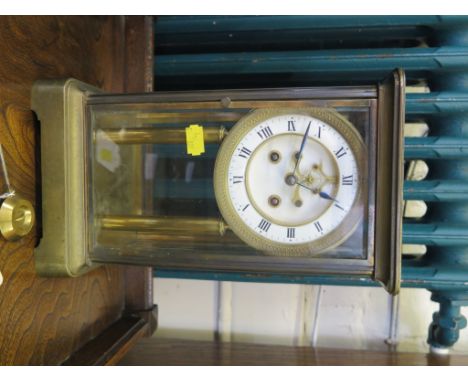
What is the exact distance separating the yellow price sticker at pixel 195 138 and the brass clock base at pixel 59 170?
8.9 inches

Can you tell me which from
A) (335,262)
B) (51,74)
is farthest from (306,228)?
(51,74)

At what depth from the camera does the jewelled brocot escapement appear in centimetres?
67

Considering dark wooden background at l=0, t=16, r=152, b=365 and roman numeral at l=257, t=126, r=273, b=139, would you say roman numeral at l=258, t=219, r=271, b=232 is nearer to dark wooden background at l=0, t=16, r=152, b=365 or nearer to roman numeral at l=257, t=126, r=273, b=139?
roman numeral at l=257, t=126, r=273, b=139

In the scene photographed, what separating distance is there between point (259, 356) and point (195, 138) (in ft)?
2.47

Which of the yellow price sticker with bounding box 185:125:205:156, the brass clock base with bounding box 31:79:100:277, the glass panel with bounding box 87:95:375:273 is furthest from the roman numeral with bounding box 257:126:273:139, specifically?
the brass clock base with bounding box 31:79:100:277

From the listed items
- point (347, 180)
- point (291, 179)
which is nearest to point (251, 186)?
point (291, 179)

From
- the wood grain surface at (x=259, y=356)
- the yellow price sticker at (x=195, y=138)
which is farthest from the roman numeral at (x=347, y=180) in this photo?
the wood grain surface at (x=259, y=356)

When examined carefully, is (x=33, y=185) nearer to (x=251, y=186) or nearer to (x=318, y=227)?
(x=251, y=186)

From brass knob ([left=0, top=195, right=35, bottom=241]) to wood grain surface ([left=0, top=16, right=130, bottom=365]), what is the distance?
0.08 feet

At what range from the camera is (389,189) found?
0.64 meters

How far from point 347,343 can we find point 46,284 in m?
0.95
